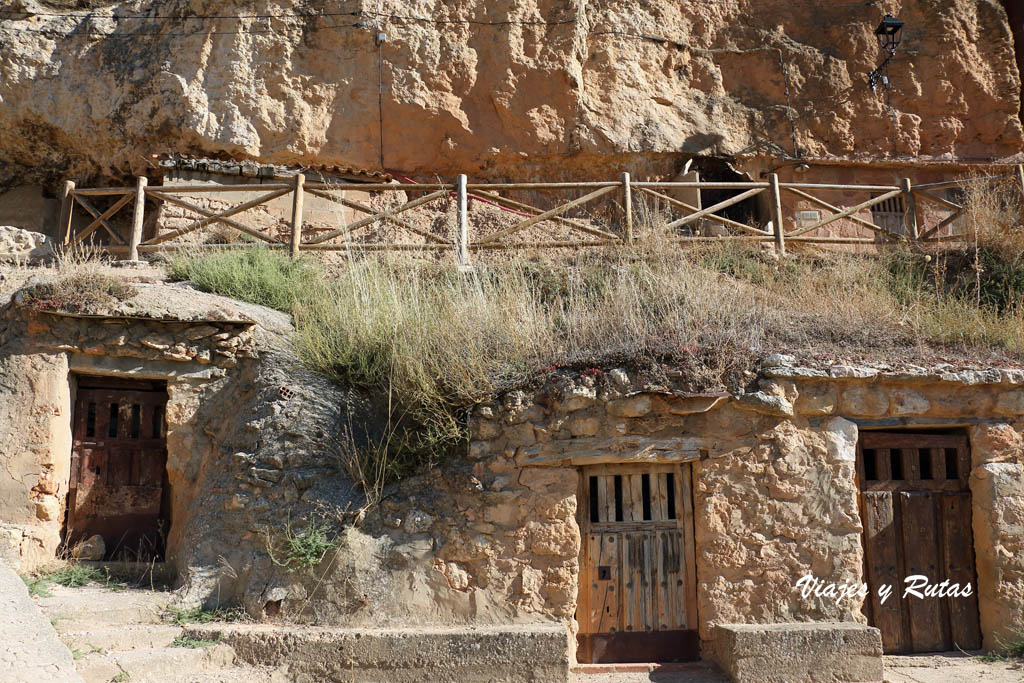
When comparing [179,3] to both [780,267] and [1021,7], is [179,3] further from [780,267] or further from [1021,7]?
[1021,7]

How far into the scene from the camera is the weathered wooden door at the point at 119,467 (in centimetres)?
684

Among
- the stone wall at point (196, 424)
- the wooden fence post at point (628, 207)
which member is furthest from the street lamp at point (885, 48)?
the stone wall at point (196, 424)

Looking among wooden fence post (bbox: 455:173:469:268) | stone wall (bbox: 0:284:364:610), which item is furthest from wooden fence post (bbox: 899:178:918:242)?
stone wall (bbox: 0:284:364:610)

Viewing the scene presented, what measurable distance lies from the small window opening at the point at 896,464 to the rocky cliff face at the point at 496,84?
700 cm

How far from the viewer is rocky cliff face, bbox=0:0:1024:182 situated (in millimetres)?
11727

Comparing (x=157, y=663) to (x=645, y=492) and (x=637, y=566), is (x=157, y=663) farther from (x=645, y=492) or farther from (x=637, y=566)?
(x=645, y=492)

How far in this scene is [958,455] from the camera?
6660 mm

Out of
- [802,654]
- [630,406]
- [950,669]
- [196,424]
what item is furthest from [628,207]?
[950,669]

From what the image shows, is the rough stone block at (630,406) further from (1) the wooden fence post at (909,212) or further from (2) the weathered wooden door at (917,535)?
(1) the wooden fence post at (909,212)

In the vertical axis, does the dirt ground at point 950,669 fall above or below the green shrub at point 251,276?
below

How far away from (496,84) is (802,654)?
29.8 ft

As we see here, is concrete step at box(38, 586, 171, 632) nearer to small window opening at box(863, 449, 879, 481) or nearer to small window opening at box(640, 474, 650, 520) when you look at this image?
small window opening at box(640, 474, 650, 520)

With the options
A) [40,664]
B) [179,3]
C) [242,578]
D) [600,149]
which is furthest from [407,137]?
[40,664]

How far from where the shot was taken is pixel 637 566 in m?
6.26
